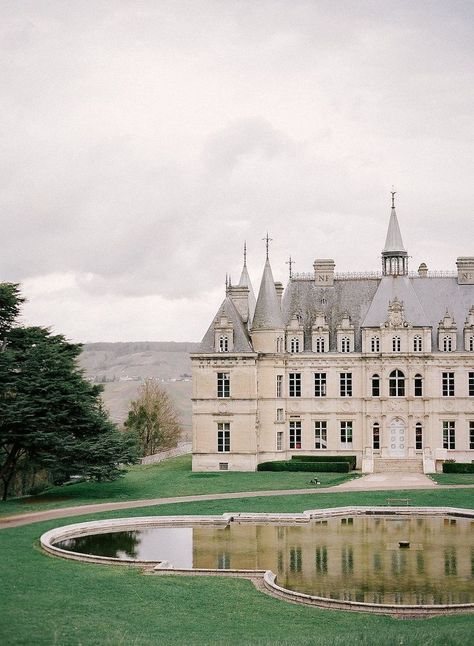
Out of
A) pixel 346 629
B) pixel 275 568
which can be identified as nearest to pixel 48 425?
pixel 275 568

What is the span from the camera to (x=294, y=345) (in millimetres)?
62625

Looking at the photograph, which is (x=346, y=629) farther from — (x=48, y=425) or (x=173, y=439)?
(x=173, y=439)

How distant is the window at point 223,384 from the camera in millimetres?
61156

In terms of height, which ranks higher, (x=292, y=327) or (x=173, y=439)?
(x=292, y=327)

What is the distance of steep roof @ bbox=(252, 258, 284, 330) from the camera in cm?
6128

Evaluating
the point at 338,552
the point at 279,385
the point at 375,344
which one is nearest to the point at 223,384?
the point at 279,385

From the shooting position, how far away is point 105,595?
84.1ft

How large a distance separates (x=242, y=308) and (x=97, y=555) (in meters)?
33.7

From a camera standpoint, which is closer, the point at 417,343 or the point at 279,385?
the point at 417,343

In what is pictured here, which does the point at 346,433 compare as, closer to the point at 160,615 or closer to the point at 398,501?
the point at 398,501

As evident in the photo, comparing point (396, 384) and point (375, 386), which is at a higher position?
point (396, 384)

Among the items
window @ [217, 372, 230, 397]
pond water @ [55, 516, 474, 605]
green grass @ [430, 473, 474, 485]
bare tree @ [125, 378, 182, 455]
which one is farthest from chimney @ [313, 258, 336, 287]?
pond water @ [55, 516, 474, 605]

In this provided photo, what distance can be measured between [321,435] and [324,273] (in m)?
12.3

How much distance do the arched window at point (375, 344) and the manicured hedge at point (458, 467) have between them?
9.53 metres
